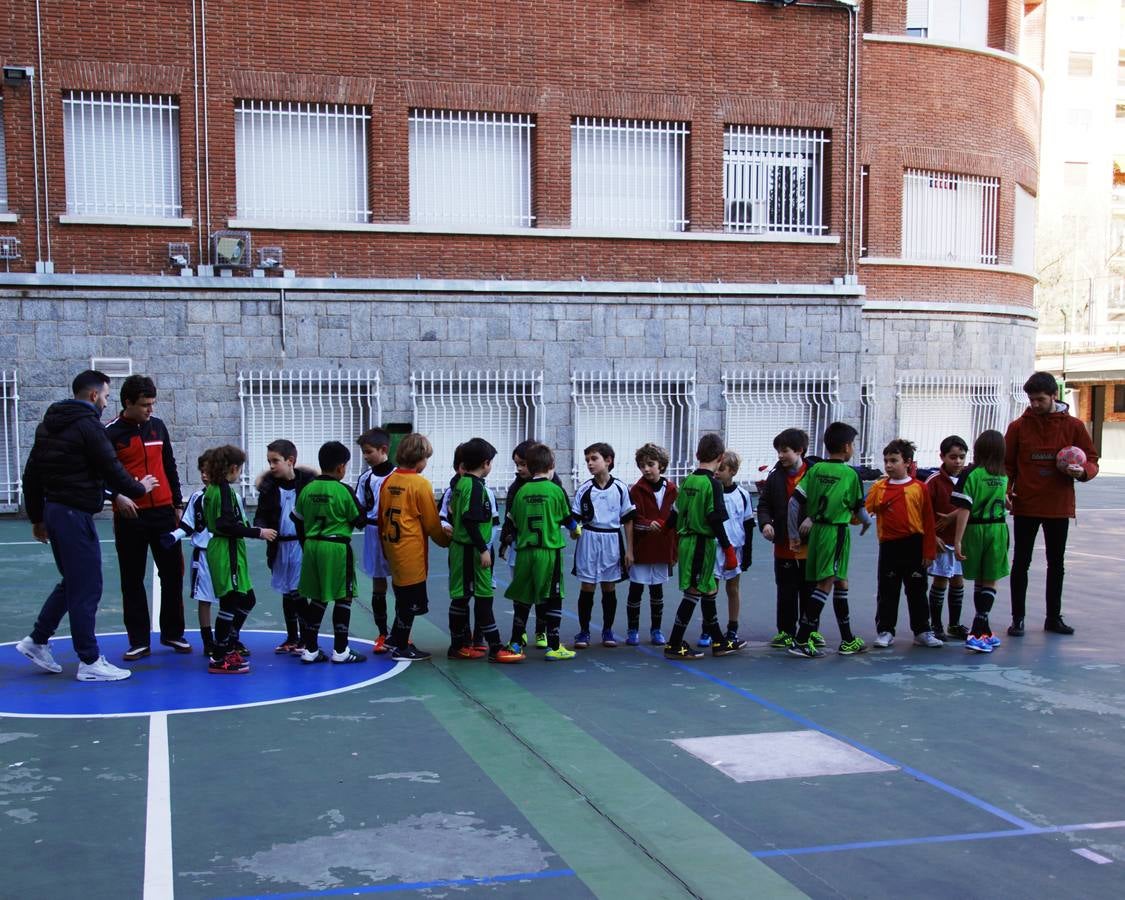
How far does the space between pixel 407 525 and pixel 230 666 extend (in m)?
1.48

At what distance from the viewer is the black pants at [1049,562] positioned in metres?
9.69

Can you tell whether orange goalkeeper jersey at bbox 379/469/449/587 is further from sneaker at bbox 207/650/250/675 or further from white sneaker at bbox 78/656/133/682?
white sneaker at bbox 78/656/133/682

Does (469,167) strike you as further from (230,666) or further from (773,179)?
(230,666)

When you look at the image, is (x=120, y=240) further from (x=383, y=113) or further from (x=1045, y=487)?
(x=1045, y=487)

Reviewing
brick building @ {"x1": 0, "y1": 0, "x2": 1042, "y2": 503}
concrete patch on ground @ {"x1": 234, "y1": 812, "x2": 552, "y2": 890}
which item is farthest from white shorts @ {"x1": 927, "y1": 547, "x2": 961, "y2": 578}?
brick building @ {"x1": 0, "y1": 0, "x2": 1042, "y2": 503}

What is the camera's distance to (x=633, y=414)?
789 inches

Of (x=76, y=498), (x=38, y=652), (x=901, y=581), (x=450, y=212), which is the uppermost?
(x=450, y=212)

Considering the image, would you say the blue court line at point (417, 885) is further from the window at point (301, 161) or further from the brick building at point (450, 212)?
the window at point (301, 161)

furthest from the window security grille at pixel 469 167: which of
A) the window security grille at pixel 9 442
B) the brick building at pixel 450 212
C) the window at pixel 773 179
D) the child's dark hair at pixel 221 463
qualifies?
the child's dark hair at pixel 221 463

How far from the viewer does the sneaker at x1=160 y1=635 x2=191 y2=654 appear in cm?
877

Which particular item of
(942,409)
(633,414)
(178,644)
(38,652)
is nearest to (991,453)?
(178,644)

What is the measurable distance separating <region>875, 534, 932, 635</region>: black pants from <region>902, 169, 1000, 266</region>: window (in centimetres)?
1514

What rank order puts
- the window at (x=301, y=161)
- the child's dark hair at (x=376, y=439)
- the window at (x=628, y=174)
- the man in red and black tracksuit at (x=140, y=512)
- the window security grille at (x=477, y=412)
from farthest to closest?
1. the window at (x=628, y=174)
2. the window security grille at (x=477, y=412)
3. the window at (x=301, y=161)
4. the man in red and black tracksuit at (x=140, y=512)
5. the child's dark hair at (x=376, y=439)

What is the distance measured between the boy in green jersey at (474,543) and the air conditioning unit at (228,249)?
10.5m
